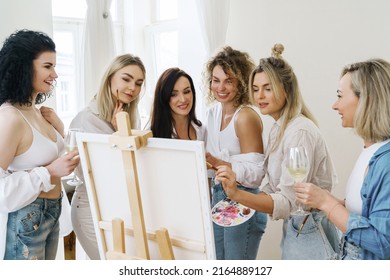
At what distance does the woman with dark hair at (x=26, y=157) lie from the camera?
1.59m

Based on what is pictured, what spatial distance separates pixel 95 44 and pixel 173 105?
3.59ft

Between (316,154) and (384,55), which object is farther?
(384,55)

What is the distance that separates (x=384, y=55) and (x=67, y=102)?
217 centimetres

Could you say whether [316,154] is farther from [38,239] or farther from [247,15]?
[247,15]

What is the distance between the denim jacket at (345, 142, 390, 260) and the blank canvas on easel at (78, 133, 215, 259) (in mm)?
437

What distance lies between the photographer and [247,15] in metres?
3.01

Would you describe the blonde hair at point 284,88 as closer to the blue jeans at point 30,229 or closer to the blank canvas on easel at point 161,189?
the blank canvas on easel at point 161,189

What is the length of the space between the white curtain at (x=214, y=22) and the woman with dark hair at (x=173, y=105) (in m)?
1.04

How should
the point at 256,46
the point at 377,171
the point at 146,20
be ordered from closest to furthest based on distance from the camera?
the point at 377,171 → the point at 256,46 → the point at 146,20

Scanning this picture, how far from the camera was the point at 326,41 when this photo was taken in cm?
264

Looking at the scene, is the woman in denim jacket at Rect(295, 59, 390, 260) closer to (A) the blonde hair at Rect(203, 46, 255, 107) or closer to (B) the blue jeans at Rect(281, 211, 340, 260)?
(B) the blue jeans at Rect(281, 211, 340, 260)

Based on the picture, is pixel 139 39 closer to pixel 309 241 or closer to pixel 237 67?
pixel 237 67

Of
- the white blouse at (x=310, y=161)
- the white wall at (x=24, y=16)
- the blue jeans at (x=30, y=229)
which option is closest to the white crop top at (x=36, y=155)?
the blue jeans at (x=30, y=229)
